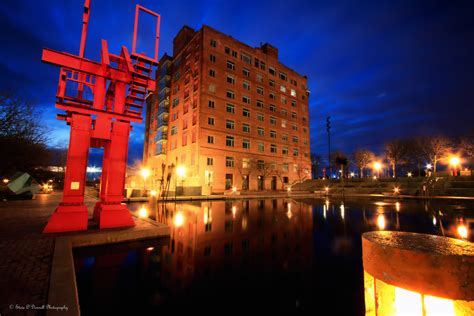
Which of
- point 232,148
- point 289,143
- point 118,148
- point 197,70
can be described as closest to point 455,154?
point 289,143

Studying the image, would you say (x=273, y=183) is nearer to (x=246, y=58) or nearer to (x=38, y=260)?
(x=246, y=58)

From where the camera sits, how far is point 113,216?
781cm

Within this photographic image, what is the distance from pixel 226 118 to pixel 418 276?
3786cm

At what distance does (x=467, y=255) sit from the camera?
171 cm

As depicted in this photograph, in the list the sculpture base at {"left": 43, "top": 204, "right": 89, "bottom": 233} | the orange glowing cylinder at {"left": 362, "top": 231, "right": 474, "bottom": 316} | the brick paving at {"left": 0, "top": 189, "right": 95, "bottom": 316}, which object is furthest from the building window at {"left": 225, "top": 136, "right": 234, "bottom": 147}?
the orange glowing cylinder at {"left": 362, "top": 231, "right": 474, "bottom": 316}

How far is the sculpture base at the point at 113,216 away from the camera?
7.64m

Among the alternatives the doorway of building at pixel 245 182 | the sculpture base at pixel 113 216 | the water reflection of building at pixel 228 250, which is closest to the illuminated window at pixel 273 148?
the doorway of building at pixel 245 182

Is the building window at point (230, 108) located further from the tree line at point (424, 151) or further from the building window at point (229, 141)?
the tree line at point (424, 151)

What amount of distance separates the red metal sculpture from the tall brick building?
1957 centimetres

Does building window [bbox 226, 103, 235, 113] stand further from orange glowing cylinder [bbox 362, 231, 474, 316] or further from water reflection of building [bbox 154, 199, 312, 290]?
orange glowing cylinder [bbox 362, 231, 474, 316]

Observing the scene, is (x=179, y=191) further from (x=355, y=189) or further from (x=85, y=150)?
(x=355, y=189)

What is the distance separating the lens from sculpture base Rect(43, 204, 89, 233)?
6926mm

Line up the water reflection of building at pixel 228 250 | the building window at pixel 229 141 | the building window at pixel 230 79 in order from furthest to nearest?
the building window at pixel 230 79 < the building window at pixel 229 141 < the water reflection of building at pixel 228 250

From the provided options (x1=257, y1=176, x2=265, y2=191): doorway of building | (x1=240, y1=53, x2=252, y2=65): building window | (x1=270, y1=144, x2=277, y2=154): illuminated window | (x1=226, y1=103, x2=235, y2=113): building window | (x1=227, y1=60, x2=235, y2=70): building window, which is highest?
(x1=240, y1=53, x2=252, y2=65): building window
